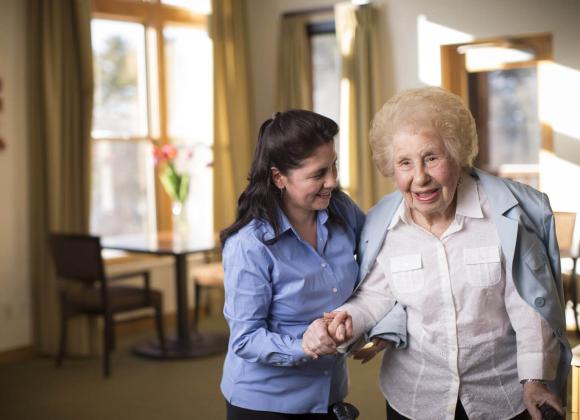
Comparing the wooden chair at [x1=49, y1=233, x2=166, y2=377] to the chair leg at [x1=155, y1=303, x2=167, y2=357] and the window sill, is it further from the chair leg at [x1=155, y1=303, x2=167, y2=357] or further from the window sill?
the window sill

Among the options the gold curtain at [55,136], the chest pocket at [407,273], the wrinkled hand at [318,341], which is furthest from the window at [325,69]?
the wrinkled hand at [318,341]

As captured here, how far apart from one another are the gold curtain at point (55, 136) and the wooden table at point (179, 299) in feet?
1.43

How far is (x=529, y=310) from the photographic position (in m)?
1.76

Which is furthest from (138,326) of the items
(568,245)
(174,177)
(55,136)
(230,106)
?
(568,245)

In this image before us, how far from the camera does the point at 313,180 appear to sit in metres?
1.93

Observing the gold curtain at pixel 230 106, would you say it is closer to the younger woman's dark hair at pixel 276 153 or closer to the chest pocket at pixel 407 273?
the younger woman's dark hair at pixel 276 153

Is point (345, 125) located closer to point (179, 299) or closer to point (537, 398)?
point (179, 299)

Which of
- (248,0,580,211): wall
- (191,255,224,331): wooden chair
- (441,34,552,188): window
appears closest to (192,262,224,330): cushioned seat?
(191,255,224,331): wooden chair

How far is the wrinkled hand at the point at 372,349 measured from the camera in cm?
192

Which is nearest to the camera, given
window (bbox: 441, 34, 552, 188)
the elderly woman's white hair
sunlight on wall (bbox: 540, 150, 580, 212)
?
the elderly woman's white hair

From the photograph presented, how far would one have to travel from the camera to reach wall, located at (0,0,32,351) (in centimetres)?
541

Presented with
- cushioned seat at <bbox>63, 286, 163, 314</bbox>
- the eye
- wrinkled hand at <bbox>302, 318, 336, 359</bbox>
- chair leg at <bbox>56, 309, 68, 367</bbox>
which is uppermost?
the eye

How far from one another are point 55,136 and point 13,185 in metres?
0.46

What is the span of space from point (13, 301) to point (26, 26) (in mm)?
1971
